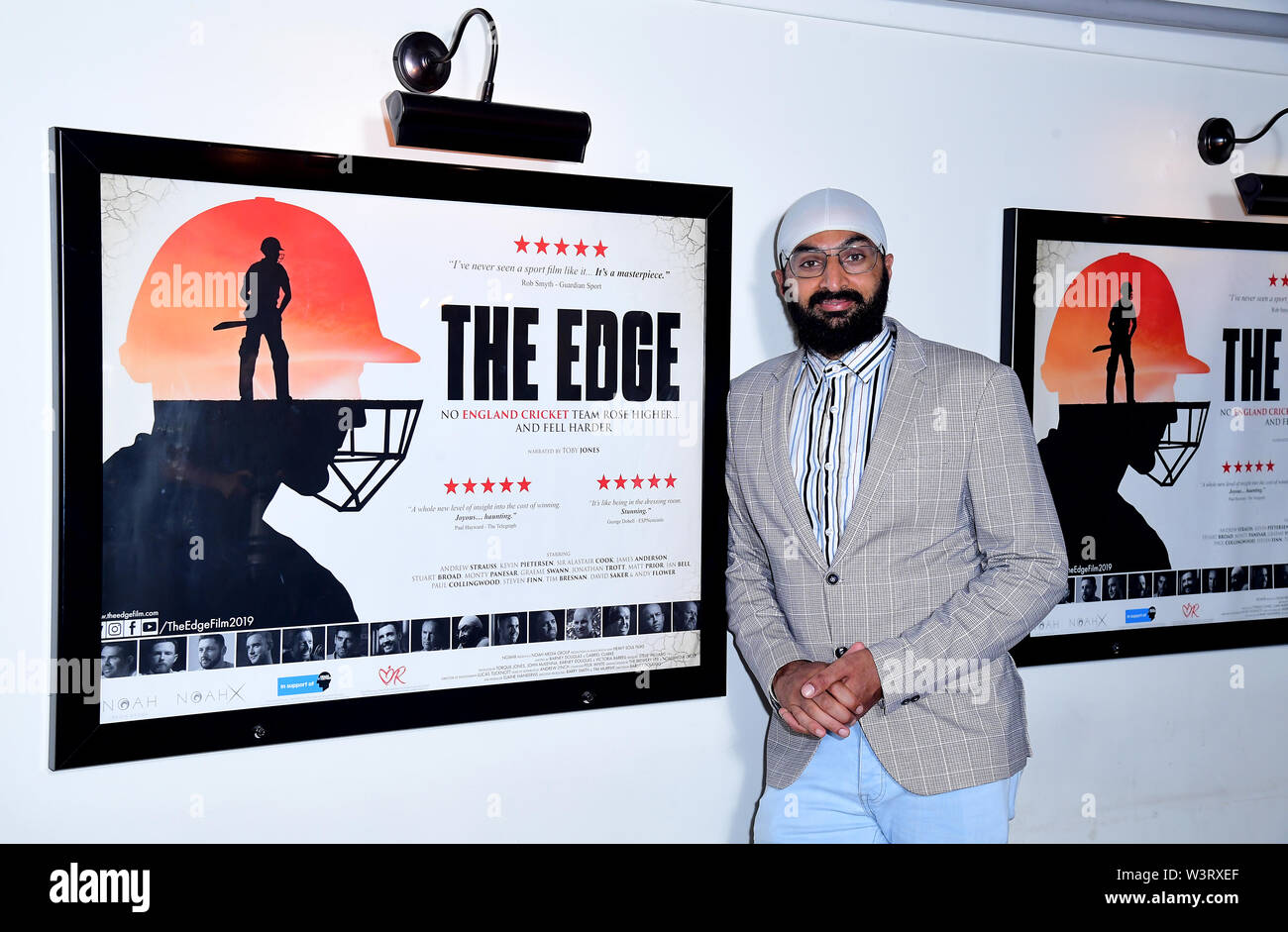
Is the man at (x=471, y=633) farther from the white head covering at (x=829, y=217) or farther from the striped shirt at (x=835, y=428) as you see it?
the white head covering at (x=829, y=217)

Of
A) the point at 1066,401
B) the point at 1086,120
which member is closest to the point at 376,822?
the point at 1066,401

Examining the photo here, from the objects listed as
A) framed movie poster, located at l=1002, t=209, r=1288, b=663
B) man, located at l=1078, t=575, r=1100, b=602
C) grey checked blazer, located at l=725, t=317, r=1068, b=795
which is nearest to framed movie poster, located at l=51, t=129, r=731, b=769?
grey checked blazer, located at l=725, t=317, r=1068, b=795

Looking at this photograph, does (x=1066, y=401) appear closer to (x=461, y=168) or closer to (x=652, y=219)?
(x=652, y=219)

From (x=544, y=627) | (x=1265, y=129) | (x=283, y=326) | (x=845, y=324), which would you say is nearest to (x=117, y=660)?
(x=283, y=326)

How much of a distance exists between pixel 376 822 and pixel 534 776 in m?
0.34

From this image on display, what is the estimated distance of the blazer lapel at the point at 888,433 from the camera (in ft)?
6.63

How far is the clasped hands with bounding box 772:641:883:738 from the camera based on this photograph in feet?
6.31

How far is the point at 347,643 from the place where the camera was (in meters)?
2.02

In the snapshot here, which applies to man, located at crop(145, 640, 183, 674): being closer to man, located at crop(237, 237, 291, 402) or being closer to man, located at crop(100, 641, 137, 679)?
man, located at crop(100, 641, 137, 679)

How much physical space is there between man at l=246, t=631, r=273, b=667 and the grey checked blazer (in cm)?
95

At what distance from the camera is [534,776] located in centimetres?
221

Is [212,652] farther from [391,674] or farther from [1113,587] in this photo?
[1113,587]

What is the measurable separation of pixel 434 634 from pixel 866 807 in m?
0.93

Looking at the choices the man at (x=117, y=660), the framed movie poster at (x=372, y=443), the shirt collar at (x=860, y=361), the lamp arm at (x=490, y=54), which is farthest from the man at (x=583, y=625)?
the lamp arm at (x=490, y=54)
